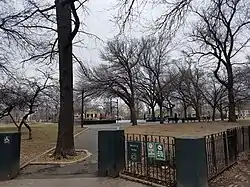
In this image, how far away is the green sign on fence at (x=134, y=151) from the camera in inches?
334

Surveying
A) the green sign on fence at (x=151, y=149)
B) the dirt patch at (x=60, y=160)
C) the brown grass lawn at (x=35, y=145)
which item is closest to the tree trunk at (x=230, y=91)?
the brown grass lawn at (x=35, y=145)

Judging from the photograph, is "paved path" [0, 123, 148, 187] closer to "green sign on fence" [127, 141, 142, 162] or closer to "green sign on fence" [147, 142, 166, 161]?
"green sign on fence" [127, 141, 142, 162]

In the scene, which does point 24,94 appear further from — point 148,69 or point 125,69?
point 148,69

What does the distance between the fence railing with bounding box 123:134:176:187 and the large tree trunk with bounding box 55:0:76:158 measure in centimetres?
451

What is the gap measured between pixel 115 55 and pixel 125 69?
232cm

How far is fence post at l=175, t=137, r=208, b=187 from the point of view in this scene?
263 inches

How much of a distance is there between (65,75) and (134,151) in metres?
5.63

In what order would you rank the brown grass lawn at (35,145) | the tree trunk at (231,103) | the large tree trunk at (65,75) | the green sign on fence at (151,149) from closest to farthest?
the green sign on fence at (151,149)
the large tree trunk at (65,75)
the brown grass lawn at (35,145)
the tree trunk at (231,103)

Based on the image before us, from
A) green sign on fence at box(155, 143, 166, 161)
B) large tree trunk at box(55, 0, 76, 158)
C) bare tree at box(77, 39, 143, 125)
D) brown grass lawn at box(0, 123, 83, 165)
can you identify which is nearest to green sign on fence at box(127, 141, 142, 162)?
green sign on fence at box(155, 143, 166, 161)

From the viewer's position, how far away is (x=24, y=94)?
950 inches

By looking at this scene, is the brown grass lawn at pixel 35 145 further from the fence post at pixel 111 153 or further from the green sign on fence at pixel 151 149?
the green sign on fence at pixel 151 149

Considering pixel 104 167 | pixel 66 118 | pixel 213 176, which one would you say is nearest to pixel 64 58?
pixel 66 118

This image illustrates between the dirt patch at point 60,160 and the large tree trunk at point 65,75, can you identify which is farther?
the large tree trunk at point 65,75

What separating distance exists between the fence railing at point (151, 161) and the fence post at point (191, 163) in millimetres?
734
